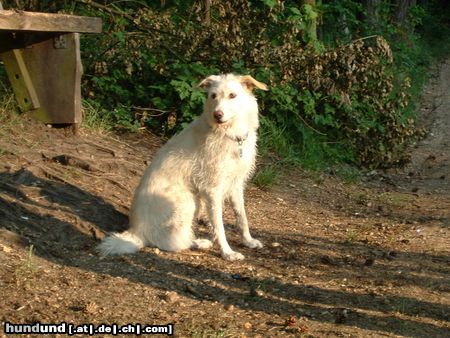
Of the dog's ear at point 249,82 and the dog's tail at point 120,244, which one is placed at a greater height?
the dog's ear at point 249,82

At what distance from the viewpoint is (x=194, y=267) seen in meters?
5.18

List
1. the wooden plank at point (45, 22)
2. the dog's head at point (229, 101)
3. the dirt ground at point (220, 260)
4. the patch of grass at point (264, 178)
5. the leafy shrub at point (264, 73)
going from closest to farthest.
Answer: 1. the dirt ground at point (220, 260)
2. the dog's head at point (229, 101)
3. the wooden plank at point (45, 22)
4. the patch of grass at point (264, 178)
5. the leafy shrub at point (264, 73)

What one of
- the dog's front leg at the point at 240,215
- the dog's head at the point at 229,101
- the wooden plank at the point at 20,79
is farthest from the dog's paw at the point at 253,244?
the wooden plank at the point at 20,79

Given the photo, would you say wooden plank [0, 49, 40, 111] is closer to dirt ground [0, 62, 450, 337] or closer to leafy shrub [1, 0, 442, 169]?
dirt ground [0, 62, 450, 337]

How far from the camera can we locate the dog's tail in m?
5.22

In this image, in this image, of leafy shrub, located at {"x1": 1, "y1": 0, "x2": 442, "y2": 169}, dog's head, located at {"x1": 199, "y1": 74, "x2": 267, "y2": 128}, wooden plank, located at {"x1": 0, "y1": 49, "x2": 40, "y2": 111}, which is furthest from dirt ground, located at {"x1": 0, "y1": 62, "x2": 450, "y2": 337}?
dog's head, located at {"x1": 199, "y1": 74, "x2": 267, "y2": 128}

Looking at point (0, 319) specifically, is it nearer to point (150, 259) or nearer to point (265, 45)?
point (150, 259)

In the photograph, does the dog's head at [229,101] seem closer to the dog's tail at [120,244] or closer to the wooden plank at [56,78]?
the dog's tail at [120,244]

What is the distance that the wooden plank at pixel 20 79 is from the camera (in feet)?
24.3

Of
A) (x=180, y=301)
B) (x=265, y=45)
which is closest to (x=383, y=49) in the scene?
(x=265, y=45)

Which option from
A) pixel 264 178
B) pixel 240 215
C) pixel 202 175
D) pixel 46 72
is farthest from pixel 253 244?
pixel 46 72

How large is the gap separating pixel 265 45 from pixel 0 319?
5.21 metres

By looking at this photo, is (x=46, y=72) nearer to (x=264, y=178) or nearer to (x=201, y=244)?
(x=264, y=178)

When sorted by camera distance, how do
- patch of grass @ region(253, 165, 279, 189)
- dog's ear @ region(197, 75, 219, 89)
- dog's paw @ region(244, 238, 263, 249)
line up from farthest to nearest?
patch of grass @ region(253, 165, 279, 189) → dog's paw @ region(244, 238, 263, 249) → dog's ear @ region(197, 75, 219, 89)
